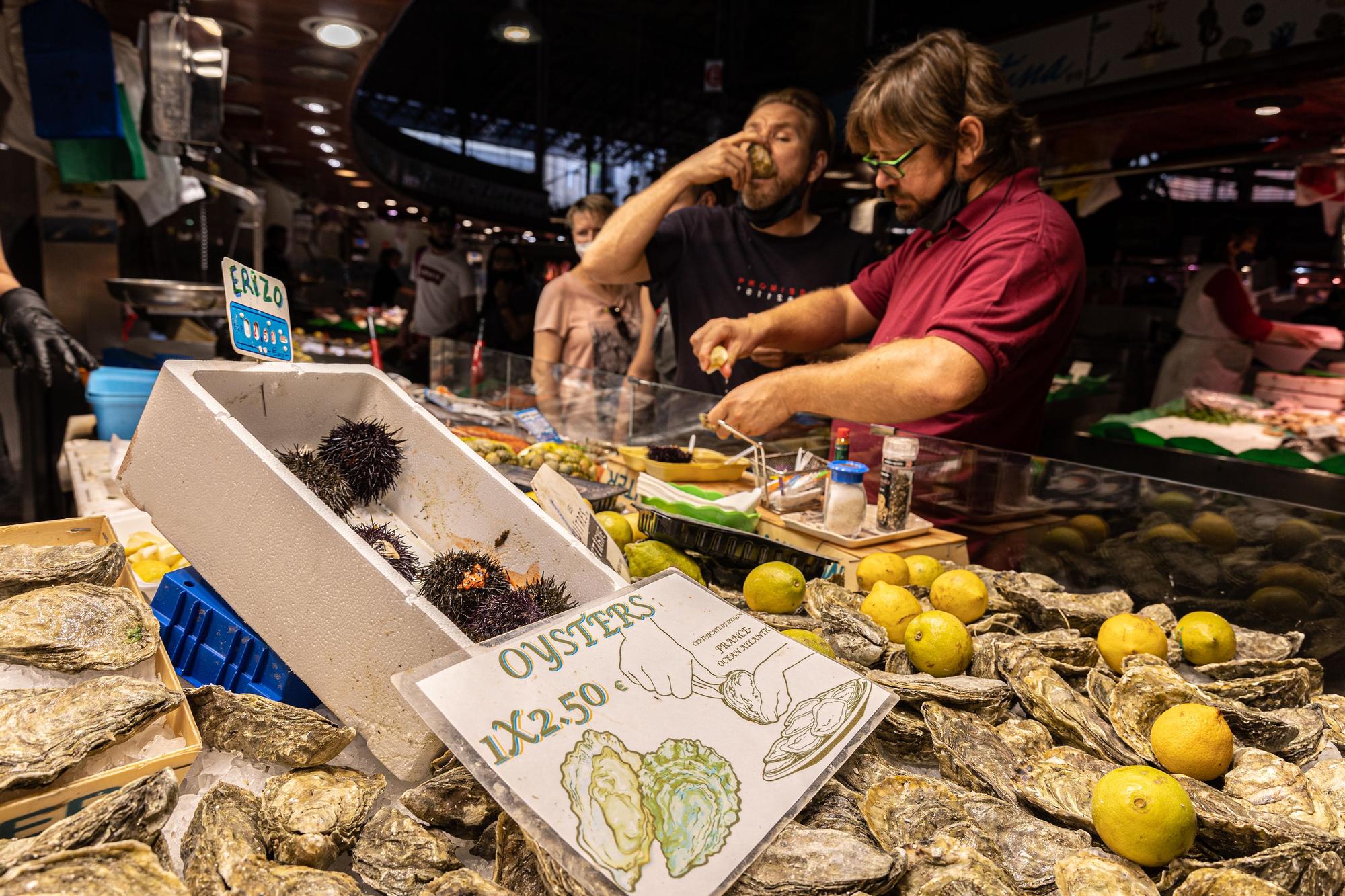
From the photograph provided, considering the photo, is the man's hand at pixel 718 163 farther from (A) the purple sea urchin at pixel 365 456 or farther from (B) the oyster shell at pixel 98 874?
(B) the oyster shell at pixel 98 874

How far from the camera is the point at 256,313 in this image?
1.32 metres

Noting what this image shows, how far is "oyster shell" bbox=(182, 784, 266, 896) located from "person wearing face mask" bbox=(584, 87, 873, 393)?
7.40ft

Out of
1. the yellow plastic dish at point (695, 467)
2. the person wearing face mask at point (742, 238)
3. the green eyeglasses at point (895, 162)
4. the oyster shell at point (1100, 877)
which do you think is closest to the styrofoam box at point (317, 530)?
the oyster shell at point (1100, 877)

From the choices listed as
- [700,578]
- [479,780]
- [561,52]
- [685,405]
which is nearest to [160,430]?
[479,780]

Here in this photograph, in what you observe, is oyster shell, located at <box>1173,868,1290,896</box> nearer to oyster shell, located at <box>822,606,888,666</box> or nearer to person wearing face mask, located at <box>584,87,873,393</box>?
oyster shell, located at <box>822,606,888,666</box>

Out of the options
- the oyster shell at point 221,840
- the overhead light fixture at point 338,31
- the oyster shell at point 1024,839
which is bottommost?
the oyster shell at point 1024,839

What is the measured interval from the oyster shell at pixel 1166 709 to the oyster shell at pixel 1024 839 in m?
0.22

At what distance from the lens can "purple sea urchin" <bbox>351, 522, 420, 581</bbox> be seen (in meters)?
1.05

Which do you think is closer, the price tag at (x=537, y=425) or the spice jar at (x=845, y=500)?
the spice jar at (x=845, y=500)

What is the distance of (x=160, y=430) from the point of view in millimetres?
1067

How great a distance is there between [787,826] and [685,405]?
2.06m

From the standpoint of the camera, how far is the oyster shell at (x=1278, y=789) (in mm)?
895

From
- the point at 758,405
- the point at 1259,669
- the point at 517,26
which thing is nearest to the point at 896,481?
the point at 758,405

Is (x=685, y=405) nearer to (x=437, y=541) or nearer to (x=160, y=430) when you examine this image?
(x=437, y=541)
